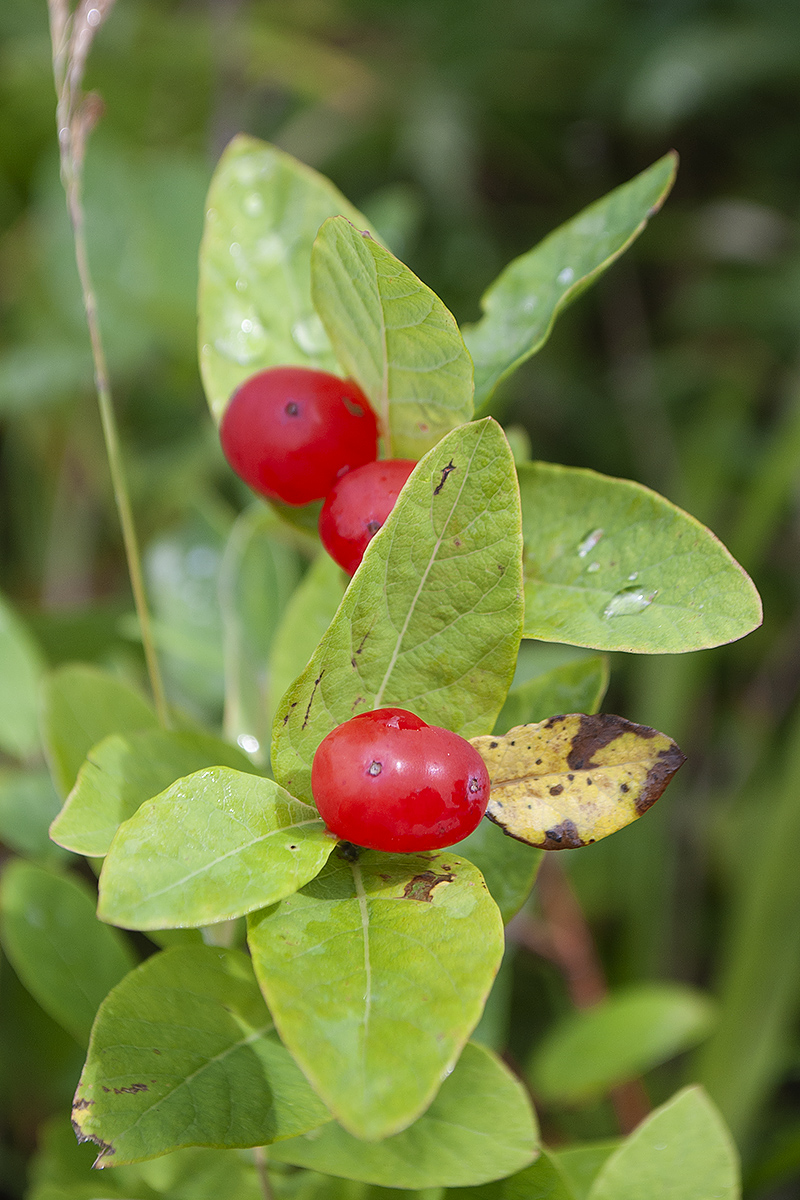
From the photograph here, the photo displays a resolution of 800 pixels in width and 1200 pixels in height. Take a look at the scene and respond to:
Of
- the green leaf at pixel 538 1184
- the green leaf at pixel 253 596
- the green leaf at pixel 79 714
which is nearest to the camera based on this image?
the green leaf at pixel 538 1184

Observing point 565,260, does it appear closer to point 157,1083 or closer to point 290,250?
point 290,250

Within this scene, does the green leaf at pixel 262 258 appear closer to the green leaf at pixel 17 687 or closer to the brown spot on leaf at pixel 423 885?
the brown spot on leaf at pixel 423 885

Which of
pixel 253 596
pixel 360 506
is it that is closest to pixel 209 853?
pixel 360 506

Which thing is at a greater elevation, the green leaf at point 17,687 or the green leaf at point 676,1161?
the green leaf at point 17,687

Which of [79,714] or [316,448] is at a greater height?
[316,448]

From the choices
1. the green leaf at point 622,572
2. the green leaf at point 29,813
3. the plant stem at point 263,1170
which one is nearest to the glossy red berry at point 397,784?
the green leaf at point 622,572

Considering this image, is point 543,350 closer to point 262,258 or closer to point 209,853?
point 262,258

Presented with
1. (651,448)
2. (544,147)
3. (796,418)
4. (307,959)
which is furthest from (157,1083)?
(544,147)
